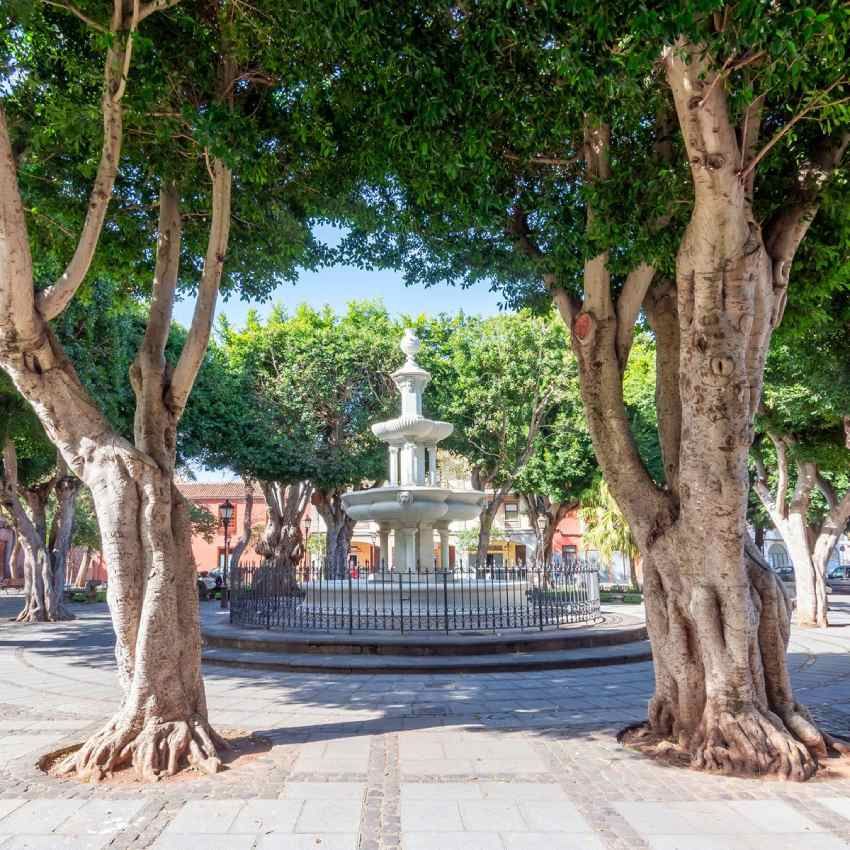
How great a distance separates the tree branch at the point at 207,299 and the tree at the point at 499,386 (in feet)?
57.0

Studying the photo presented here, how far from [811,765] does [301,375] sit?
2051cm

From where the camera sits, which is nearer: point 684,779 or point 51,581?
point 684,779

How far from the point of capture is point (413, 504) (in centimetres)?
1452

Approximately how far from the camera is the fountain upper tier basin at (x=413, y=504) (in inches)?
574

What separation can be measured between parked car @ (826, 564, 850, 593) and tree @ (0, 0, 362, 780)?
1462 inches

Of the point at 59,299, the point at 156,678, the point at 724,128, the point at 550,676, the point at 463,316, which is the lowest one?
the point at 550,676

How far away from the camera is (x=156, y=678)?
5.82 meters

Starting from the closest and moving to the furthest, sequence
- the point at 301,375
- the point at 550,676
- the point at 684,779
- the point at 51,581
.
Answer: the point at 684,779 < the point at 550,676 < the point at 51,581 < the point at 301,375

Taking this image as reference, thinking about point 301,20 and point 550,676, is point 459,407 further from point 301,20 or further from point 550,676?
point 301,20

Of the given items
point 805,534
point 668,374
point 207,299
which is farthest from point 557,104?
point 805,534

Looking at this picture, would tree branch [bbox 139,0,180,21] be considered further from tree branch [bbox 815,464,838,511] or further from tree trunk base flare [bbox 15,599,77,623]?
tree trunk base flare [bbox 15,599,77,623]

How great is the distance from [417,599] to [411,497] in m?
2.05

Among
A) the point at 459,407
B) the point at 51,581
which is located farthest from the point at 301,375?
the point at 51,581

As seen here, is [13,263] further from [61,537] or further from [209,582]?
[209,582]
